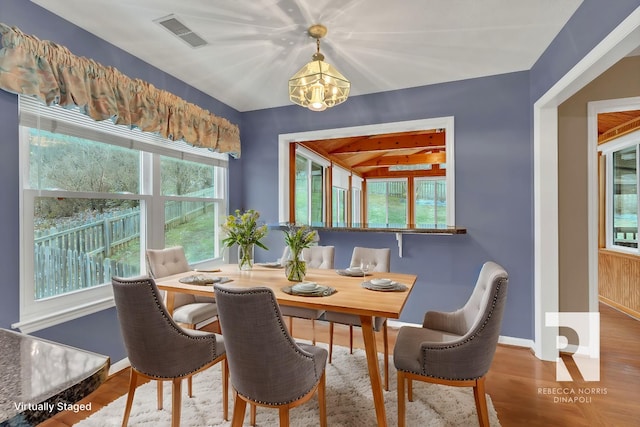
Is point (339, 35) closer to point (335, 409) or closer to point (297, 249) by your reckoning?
point (297, 249)

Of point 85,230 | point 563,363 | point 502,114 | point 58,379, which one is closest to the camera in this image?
point 58,379

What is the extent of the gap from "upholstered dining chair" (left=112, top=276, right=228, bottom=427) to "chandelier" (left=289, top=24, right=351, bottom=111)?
5.03 feet

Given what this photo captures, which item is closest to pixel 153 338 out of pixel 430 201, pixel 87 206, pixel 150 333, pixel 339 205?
pixel 150 333

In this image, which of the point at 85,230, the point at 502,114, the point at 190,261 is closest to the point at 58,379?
the point at 85,230

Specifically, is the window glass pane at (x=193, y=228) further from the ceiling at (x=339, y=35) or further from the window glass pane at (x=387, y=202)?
the window glass pane at (x=387, y=202)

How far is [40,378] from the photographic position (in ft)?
2.04

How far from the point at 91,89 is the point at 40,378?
2251 mm

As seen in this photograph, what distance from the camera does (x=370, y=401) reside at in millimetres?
2039

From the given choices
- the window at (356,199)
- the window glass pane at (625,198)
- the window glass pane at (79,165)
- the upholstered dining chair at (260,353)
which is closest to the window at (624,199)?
the window glass pane at (625,198)

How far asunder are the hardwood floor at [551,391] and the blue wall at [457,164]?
391 mm

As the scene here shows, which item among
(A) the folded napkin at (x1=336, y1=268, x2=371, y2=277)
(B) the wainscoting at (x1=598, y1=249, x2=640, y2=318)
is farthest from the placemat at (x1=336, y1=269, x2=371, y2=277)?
(B) the wainscoting at (x1=598, y1=249, x2=640, y2=318)

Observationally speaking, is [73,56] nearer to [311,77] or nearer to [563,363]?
[311,77]

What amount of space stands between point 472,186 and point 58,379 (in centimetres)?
326

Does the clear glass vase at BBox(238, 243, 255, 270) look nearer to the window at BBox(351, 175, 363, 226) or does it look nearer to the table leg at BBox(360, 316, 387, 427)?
the table leg at BBox(360, 316, 387, 427)
